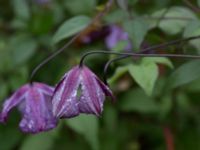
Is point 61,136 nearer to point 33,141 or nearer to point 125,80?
point 33,141

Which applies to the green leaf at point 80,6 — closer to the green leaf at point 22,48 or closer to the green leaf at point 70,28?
the green leaf at point 22,48

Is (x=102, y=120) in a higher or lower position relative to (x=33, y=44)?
lower

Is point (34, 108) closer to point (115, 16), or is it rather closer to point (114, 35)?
point (115, 16)

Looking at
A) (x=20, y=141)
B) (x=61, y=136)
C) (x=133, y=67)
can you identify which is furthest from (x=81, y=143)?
(x=133, y=67)

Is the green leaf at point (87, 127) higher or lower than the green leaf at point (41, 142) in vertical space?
higher

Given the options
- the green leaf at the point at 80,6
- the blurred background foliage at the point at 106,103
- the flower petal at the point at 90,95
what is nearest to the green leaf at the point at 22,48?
the blurred background foliage at the point at 106,103

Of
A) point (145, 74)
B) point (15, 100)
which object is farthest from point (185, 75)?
point (15, 100)
